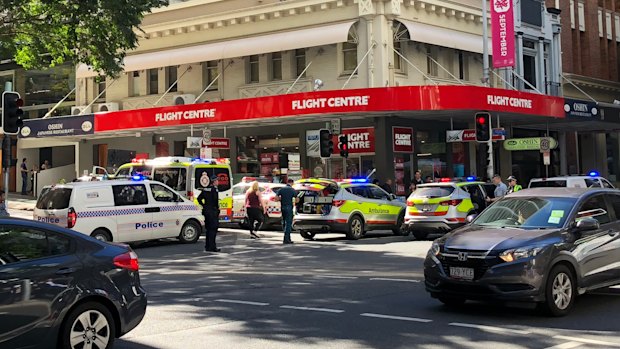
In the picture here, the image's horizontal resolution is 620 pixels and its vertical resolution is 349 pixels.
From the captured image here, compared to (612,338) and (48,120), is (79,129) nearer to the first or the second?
(48,120)


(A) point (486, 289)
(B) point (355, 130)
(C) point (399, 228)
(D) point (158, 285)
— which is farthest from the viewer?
(B) point (355, 130)

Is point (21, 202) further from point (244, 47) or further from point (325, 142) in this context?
point (325, 142)

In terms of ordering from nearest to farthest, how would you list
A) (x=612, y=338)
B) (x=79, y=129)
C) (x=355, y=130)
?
(x=612, y=338) < (x=355, y=130) < (x=79, y=129)

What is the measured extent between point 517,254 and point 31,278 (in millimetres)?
5262

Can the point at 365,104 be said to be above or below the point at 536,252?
above

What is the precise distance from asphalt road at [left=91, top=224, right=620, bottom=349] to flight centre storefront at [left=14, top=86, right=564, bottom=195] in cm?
1174

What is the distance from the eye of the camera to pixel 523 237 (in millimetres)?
8117

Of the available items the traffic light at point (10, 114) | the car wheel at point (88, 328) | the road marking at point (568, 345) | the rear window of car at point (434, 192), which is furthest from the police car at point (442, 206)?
the car wheel at point (88, 328)

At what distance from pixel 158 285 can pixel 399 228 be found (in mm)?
10704

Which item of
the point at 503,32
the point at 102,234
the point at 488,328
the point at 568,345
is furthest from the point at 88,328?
the point at 503,32

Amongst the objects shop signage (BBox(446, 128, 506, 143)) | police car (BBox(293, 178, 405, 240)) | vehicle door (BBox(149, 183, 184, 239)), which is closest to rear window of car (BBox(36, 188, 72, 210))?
vehicle door (BBox(149, 183, 184, 239))

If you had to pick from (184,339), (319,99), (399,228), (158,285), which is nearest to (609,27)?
(319,99)

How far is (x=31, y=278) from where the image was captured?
19.2 feet

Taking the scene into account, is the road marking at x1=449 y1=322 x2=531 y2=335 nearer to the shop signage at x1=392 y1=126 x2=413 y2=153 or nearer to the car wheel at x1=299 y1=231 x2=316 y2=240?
the car wheel at x1=299 y1=231 x2=316 y2=240
